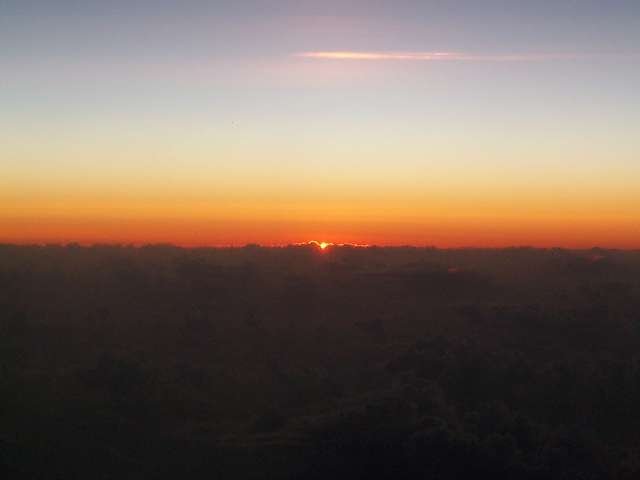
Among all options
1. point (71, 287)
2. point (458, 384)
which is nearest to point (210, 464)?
point (458, 384)

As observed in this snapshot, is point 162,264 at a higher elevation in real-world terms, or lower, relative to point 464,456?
higher

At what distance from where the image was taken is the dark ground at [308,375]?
15391 millimetres

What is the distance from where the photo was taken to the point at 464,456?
50.3ft

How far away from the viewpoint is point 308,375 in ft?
74.2

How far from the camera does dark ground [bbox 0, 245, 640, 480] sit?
1539cm

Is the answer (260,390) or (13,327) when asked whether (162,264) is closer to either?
(13,327)

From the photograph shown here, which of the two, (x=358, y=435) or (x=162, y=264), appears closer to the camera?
(x=358, y=435)

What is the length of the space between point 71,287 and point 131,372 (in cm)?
2018

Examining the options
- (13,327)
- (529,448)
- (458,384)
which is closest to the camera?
(529,448)

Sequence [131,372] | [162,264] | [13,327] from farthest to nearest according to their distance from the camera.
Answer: [162,264]
[13,327]
[131,372]

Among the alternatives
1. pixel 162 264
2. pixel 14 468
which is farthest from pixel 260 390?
pixel 162 264

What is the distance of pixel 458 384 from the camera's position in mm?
22812

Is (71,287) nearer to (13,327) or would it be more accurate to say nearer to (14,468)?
(13,327)

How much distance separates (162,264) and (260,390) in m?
28.4
